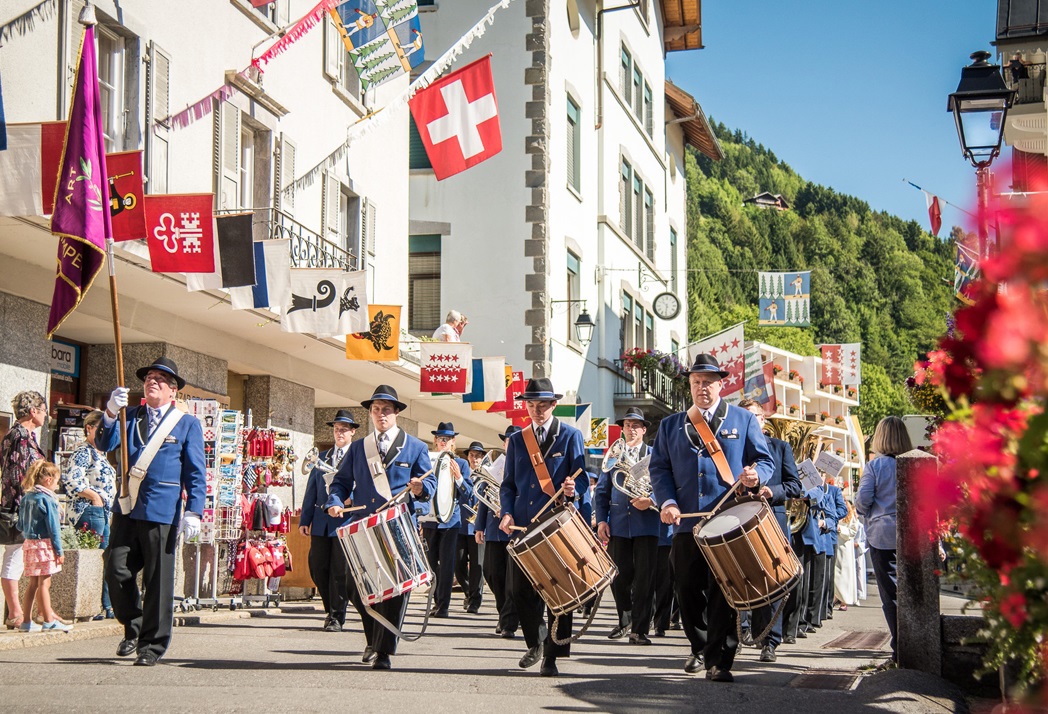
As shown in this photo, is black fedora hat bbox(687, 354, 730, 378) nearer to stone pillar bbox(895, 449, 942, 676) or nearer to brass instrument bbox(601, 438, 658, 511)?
stone pillar bbox(895, 449, 942, 676)

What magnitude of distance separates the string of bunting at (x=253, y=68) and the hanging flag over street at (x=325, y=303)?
2227 millimetres

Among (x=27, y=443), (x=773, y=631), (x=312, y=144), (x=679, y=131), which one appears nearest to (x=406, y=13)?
(x=312, y=144)

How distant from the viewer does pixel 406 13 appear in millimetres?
19344

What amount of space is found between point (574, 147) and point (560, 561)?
82.5 feet

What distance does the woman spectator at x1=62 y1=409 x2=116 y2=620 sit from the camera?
12930mm

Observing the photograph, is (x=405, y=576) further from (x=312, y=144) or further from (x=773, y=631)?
(x=312, y=144)

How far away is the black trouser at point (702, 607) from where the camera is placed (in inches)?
352

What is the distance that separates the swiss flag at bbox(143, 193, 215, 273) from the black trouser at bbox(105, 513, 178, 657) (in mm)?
4592

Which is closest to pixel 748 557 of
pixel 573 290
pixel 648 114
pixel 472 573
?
pixel 472 573

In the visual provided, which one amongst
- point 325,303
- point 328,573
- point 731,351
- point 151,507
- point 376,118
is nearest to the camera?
point 151,507

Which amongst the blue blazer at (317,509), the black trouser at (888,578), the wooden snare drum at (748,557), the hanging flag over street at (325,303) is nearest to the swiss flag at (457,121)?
the hanging flag over street at (325,303)

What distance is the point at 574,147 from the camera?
33.5 meters

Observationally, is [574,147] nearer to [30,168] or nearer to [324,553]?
[324,553]

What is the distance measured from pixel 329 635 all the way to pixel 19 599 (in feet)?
8.67
